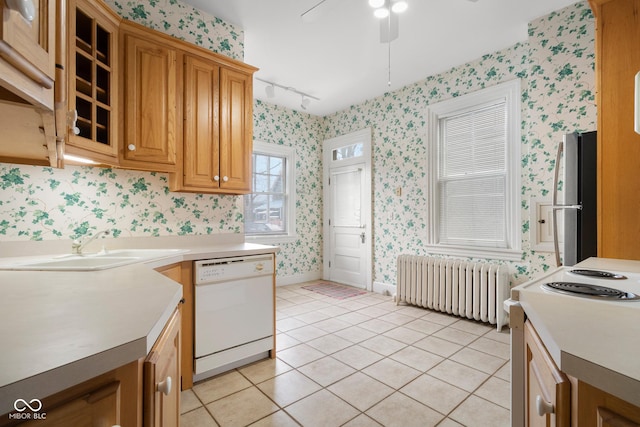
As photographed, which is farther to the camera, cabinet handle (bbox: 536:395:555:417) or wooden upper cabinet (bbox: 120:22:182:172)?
wooden upper cabinet (bbox: 120:22:182:172)

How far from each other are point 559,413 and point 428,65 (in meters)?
3.75

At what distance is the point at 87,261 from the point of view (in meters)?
1.79

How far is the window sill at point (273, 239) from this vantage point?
177 inches

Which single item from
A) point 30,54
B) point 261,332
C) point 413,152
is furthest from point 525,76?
point 30,54

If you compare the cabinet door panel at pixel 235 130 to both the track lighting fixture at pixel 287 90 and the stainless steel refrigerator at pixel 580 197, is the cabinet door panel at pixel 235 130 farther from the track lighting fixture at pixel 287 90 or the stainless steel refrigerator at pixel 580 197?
the stainless steel refrigerator at pixel 580 197

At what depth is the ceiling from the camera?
2551 millimetres

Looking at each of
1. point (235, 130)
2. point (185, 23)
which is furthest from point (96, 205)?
point (185, 23)

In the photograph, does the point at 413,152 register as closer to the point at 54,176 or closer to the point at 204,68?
the point at 204,68

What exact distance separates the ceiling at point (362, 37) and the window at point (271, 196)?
1081 mm

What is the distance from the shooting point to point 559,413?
2.00 ft

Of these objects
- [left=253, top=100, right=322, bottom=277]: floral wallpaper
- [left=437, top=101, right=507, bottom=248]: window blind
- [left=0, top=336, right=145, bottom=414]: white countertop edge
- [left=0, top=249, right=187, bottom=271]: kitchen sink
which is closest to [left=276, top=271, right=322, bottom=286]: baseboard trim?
[left=253, top=100, right=322, bottom=277]: floral wallpaper

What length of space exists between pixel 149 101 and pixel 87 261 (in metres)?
1.17

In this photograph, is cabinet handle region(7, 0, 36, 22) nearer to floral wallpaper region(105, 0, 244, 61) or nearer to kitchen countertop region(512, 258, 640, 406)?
kitchen countertop region(512, 258, 640, 406)

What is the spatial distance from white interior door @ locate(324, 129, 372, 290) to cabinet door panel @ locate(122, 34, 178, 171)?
304cm
